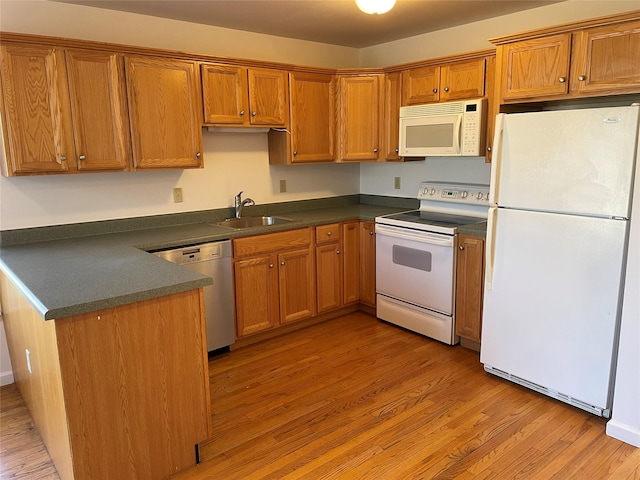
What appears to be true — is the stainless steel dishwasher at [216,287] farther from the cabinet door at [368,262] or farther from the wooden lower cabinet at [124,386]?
the cabinet door at [368,262]

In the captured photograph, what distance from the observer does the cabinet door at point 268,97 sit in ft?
11.7

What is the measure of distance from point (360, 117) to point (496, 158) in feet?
5.26

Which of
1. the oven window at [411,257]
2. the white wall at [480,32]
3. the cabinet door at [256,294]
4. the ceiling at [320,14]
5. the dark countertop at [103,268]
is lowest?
the cabinet door at [256,294]

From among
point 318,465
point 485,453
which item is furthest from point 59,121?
point 485,453

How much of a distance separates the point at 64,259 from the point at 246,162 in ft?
5.90

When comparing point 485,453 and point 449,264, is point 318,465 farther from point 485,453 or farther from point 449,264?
point 449,264

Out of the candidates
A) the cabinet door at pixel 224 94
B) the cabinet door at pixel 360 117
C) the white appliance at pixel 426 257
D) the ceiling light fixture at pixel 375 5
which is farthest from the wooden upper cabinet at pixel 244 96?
the ceiling light fixture at pixel 375 5

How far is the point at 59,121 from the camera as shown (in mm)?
2750

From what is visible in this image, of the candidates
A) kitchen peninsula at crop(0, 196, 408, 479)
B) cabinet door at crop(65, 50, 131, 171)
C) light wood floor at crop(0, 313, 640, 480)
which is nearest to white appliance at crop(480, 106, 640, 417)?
light wood floor at crop(0, 313, 640, 480)

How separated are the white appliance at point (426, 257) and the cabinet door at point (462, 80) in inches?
28.2

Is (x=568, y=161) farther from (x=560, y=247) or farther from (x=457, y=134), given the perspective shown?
(x=457, y=134)

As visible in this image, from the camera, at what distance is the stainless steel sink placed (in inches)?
152

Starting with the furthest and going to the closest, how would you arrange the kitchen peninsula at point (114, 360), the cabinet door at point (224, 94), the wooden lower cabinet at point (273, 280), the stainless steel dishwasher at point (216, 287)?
the wooden lower cabinet at point (273, 280) < the cabinet door at point (224, 94) < the stainless steel dishwasher at point (216, 287) < the kitchen peninsula at point (114, 360)

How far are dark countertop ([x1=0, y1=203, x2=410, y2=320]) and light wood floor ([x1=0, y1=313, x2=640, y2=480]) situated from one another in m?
0.92
